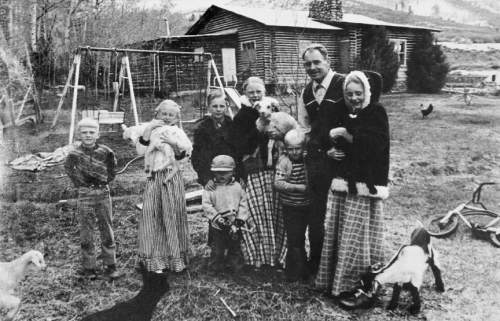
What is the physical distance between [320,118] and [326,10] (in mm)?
21357

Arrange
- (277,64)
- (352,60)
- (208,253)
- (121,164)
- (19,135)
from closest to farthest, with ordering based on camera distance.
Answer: (208,253) < (121,164) < (19,135) < (277,64) < (352,60)

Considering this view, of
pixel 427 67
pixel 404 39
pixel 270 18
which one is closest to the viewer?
pixel 270 18

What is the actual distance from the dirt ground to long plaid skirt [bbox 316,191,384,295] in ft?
0.91

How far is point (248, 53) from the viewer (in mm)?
19422

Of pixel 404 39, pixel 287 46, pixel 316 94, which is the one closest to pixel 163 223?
pixel 316 94

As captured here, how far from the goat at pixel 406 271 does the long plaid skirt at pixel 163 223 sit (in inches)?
62.7

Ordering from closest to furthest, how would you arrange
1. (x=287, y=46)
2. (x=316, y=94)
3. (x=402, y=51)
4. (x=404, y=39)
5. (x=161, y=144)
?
(x=316, y=94) → (x=161, y=144) → (x=287, y=46) → (x=404, y=39) → (x=402, y=51)

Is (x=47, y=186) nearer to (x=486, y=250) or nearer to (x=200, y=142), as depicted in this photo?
(x=200, y=142)

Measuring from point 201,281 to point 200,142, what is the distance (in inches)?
48.5

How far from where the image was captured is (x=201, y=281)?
12.0 ft

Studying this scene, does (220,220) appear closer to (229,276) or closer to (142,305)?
(229,276)

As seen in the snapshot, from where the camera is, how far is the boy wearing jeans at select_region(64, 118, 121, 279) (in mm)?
3539

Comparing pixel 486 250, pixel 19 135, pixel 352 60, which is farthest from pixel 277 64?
pixel 486 250

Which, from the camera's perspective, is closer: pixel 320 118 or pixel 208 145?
pixel 320 118
